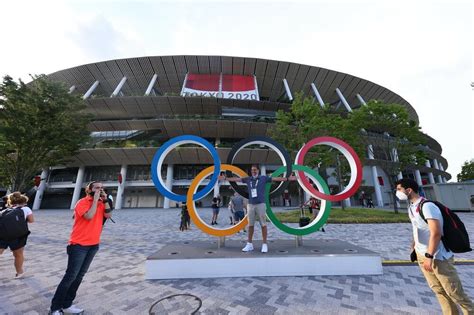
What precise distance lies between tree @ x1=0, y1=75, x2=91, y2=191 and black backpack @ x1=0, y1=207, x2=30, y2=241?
1396 centimetres

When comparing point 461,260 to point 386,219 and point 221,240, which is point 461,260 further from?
point 386,219

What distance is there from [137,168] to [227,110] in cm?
1494

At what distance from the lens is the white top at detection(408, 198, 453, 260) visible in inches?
93.3

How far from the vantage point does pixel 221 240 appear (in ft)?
17.9

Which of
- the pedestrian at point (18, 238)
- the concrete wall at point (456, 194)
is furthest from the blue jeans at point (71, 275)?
the concrete wall at point (456, 194)

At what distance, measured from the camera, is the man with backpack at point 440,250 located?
231 cm

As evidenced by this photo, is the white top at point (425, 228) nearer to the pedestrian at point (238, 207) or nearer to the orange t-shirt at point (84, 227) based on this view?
the orange t-shirt at point (84, 227)

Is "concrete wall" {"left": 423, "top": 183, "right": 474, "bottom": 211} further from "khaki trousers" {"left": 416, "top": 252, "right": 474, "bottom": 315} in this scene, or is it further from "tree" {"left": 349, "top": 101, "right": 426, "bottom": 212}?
"khaki trousers" {"left": 416, "top": 252, "right": 474, "bottom": 315}

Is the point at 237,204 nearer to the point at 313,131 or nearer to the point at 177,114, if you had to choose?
the point at 313,131

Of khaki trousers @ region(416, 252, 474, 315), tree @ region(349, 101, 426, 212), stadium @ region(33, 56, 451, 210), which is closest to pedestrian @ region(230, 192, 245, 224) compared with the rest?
khaki trousers @ region(416, 252, 474, 315)

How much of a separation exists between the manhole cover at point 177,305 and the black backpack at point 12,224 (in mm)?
3306

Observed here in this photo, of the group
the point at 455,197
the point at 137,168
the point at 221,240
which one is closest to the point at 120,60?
the point at 137,168

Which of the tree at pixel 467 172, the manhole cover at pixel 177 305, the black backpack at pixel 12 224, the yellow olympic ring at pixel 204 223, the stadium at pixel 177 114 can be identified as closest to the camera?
the manhole cover at pixel 177 305

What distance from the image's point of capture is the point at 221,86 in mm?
28391
